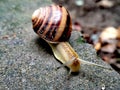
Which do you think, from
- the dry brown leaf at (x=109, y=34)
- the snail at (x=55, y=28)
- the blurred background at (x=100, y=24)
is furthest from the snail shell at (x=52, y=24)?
the dry brown leaf at (x=109, y=34)

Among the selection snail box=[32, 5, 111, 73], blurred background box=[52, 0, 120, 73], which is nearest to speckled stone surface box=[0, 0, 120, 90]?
snail box=[32, 5, 111, 73]

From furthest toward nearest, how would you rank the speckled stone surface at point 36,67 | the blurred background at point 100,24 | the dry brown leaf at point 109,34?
the dry brown leaf at point 109,34 → the blurred background at point 100,24 → the speckled stone surface at point 36,67

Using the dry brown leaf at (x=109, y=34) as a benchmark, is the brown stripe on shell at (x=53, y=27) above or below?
above

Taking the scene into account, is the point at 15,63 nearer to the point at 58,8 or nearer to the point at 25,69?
the point at 25,69

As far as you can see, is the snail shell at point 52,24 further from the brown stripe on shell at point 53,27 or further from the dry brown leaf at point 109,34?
the dry brown leaf at point 109,34

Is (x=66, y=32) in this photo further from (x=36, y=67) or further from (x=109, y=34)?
(x=109, y=34)

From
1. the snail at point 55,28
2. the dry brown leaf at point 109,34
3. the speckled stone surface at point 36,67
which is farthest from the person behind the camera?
the dry brown leaf at point 109,34
